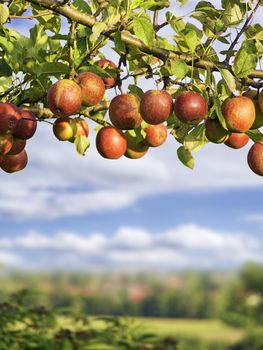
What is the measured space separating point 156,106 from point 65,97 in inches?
14.4

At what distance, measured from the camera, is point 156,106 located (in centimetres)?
254

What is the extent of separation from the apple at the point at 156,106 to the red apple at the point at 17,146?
25.4 inches

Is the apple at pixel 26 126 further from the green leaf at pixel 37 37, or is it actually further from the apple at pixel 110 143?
the green leaf at pixel 37 37

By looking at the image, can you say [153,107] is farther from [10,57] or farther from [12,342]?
[12,342]

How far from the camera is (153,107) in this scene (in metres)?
2.53

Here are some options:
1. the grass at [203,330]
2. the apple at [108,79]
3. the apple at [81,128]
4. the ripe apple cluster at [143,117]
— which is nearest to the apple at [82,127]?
the apple at [81,128]

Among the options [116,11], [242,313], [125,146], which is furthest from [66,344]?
→ [242,313]

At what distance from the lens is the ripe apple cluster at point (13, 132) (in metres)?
2.70

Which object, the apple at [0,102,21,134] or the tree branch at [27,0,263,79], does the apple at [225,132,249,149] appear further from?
the apple at [0,102,21,134]

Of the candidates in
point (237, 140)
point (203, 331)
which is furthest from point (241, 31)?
point (203, 331)

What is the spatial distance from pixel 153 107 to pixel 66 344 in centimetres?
267

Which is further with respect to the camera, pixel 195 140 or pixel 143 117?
pixel 195 140

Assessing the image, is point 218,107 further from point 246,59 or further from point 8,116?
point 8,116

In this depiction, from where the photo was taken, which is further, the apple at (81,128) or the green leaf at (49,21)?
the green leaf at (49,21)
